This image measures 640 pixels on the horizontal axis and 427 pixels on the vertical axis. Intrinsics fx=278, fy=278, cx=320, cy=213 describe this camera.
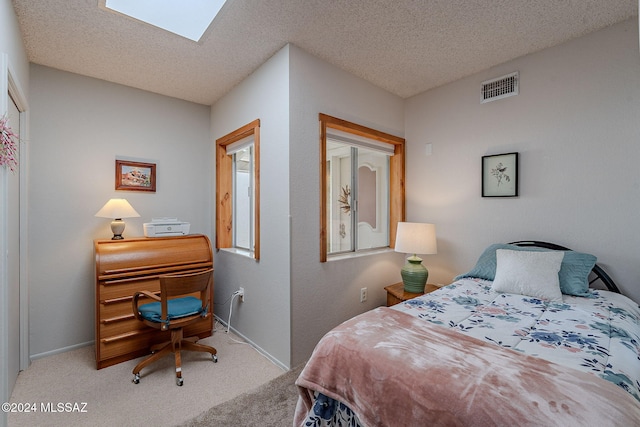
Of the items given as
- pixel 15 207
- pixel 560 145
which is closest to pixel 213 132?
pixel 15 207

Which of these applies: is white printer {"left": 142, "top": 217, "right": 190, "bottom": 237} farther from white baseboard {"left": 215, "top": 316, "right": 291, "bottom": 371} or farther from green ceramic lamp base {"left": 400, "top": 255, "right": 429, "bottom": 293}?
green ceramic lamp base {"left": 400, "top": 255, "right": 429, "bottom": 293}

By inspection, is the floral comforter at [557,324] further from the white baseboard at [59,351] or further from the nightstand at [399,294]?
the white baseboard at [59,351]

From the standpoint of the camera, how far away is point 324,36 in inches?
83.9

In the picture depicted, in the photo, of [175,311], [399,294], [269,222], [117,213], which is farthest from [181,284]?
[399,294]

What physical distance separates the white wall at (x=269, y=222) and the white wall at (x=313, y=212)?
76mm

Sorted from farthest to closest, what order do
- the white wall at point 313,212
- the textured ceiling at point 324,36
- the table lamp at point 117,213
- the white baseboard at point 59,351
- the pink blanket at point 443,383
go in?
the table lamp at point 117,213 → the white baseboard at point 59,351 → the white wall at point 313,212 → the textured ceiling at point 324,36 → the pink blanket at point 443,383

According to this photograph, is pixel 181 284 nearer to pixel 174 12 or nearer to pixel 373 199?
pixel 174 12

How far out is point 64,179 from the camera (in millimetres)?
2557

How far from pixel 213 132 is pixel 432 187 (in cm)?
262

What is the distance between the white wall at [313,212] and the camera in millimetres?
2244

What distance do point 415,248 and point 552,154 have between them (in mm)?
1340

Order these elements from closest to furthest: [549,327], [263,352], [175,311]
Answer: [549,327] < [175,311] < [263,352]

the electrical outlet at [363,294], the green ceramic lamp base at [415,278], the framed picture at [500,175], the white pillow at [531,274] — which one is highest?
the framed picture at [500,175]

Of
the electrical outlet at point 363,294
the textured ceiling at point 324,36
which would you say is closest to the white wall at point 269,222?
the textured ceiling at point 324,36
